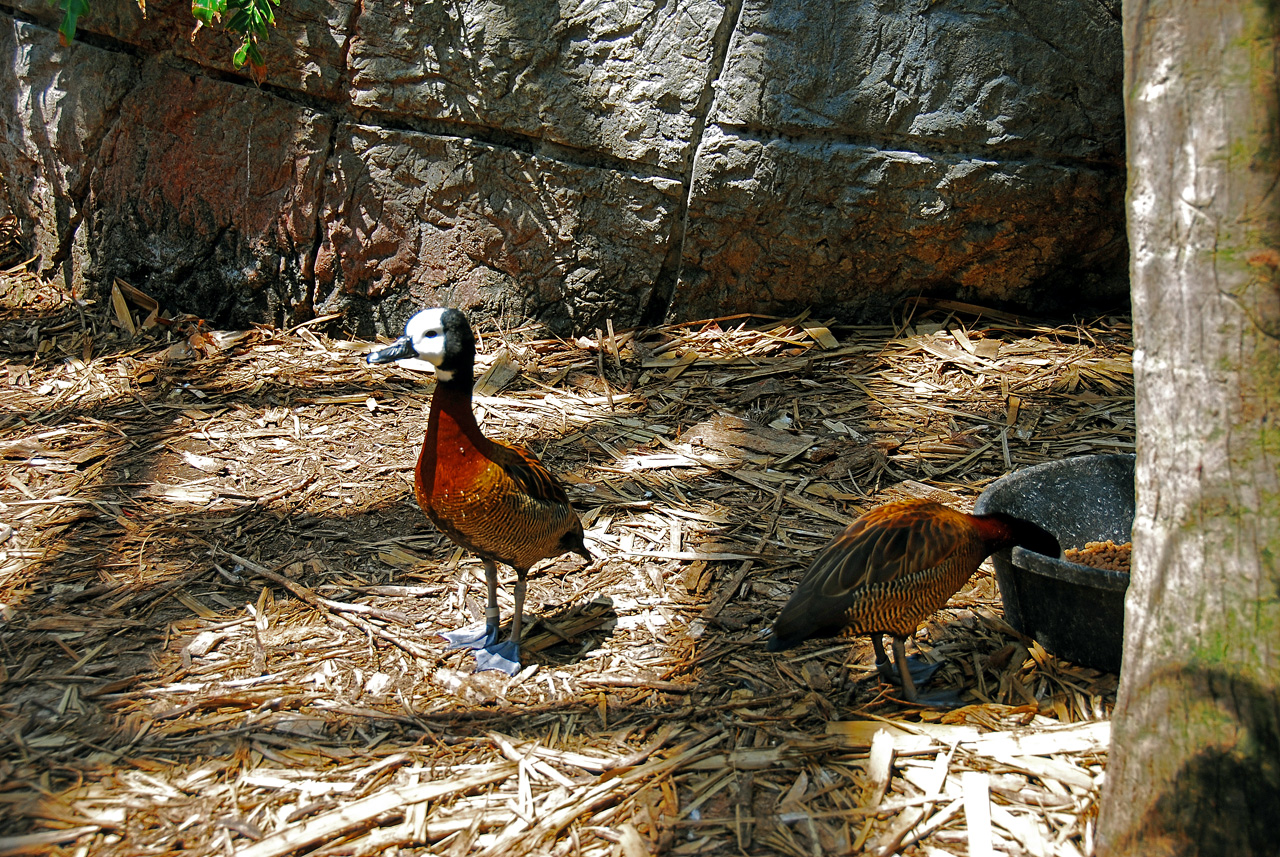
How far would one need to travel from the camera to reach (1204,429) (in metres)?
2.06

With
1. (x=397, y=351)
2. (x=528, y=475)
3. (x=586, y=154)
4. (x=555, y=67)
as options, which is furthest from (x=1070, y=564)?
(x=555, y=67)

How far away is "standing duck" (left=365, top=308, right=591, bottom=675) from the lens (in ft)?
11.1

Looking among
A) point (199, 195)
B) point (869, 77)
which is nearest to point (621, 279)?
point (869, 77)

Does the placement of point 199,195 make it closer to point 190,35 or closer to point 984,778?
point 190,35

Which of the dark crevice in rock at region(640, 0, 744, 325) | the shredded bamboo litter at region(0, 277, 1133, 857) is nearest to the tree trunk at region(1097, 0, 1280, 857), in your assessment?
the shredded bamboo litter at region(0, 277, 1133, 857)

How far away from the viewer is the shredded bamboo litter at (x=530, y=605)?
279 cm

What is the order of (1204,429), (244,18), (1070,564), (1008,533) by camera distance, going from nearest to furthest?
(1204,429)
(1070,564)
(1008,533)
(244,18)

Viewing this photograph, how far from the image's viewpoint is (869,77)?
541 cm

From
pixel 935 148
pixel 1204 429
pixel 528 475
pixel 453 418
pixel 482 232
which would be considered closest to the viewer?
pixel 1204 429

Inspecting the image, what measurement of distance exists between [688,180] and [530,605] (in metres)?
2.82

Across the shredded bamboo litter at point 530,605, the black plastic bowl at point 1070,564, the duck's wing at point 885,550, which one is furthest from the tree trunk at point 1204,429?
the duck's wing at point 885,550

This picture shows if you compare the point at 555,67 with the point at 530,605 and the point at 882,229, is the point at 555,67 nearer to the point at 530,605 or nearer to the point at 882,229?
the point at 882,229

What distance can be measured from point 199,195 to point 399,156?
1364mm

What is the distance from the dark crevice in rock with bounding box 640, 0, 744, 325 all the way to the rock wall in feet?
0.05
